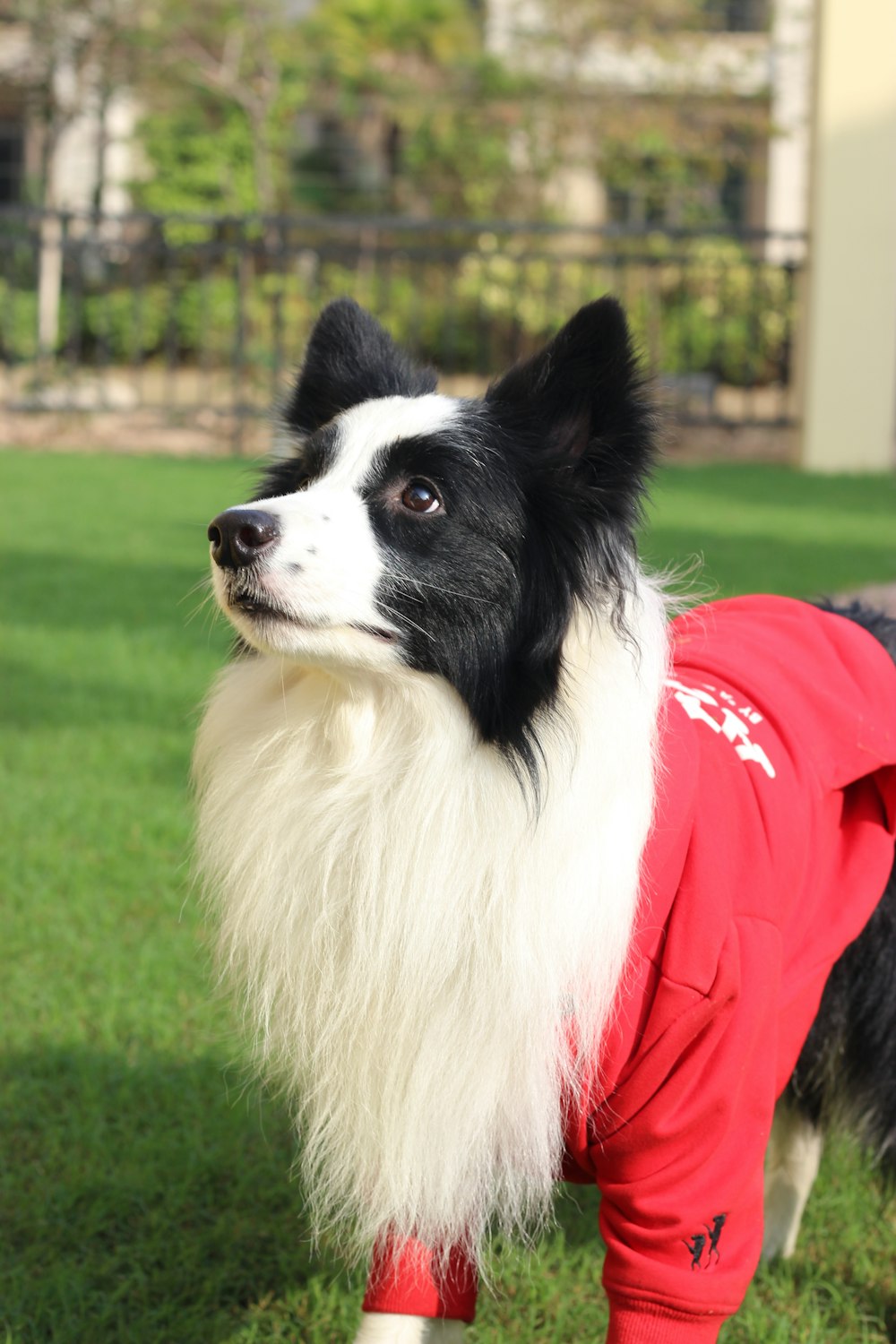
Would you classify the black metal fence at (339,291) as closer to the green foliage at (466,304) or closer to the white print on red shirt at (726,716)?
the green foliage at (466,304)

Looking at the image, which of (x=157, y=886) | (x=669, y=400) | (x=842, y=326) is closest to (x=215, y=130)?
(x=842, y=326)

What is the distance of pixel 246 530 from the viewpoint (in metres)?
1.80

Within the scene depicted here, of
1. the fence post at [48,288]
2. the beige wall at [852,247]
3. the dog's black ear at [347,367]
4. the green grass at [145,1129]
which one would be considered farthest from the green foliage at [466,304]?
the dog's black ear at [347,367]

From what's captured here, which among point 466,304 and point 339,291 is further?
point 466,304

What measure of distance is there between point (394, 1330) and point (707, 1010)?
0.66 m

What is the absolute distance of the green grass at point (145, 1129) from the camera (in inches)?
97.2

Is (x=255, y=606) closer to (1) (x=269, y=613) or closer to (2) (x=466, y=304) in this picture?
(1) (x=269, y=613)

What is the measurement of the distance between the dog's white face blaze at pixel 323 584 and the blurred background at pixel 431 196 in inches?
429

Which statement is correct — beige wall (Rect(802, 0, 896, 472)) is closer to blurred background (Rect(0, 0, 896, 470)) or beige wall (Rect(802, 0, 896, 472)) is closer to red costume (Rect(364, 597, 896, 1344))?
blurred background (Rect(0, 0, 896, 470))

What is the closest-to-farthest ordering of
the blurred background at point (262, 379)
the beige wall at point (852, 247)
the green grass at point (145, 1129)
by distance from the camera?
the green grass at point (145, 1129) → the blurred background at point (262, 379) → the beige wall at point (852, 247)

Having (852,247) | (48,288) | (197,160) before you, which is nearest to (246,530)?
(852,247)

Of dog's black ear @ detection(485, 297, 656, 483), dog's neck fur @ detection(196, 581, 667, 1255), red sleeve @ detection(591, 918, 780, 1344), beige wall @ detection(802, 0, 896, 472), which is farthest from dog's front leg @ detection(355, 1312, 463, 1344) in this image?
beige wall @ detection(802, 0, 896, 472)

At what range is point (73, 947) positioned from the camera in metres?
3.62

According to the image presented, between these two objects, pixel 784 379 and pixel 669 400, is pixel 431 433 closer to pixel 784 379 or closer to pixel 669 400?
pixel 669 400
